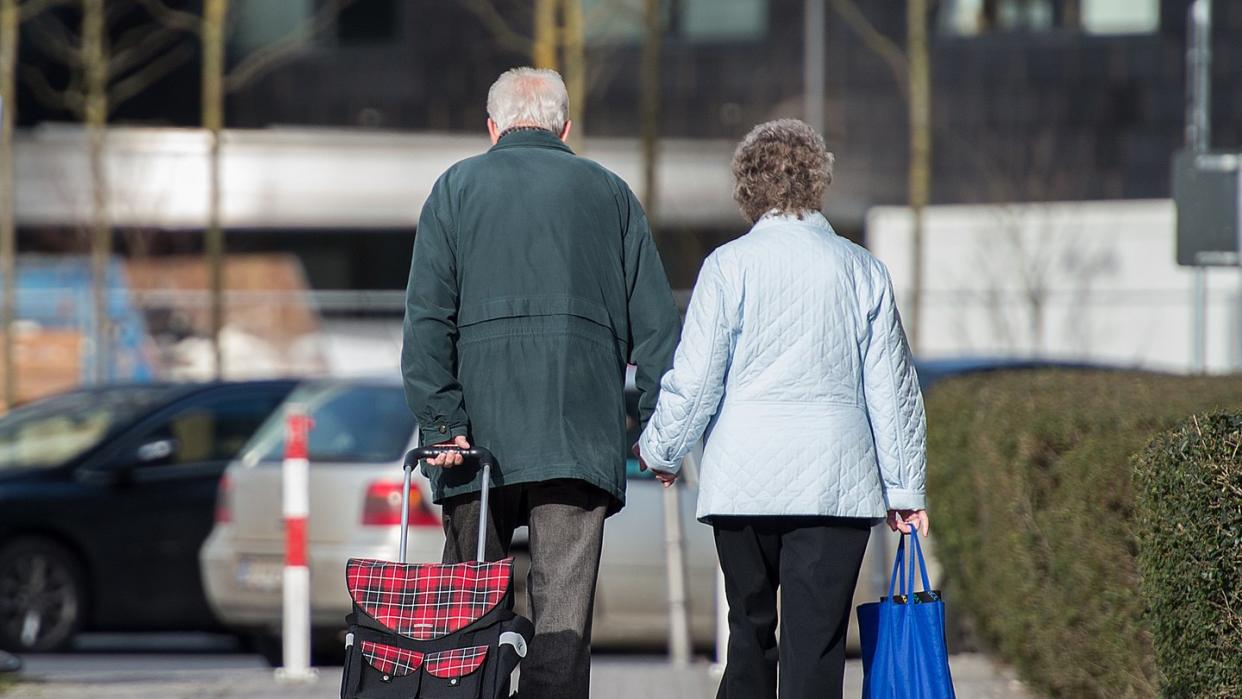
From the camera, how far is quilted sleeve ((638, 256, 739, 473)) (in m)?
4.51

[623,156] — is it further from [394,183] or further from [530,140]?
[530,140]

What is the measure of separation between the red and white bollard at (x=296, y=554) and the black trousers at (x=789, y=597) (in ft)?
10.2

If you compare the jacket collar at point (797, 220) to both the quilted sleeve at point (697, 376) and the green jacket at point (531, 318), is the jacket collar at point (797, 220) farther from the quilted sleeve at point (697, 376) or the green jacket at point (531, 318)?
the green jacket at point (531, 318)

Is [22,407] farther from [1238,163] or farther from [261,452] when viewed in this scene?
[1238,163]

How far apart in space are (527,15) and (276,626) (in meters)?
18.5

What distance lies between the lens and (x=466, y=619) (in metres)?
4.17

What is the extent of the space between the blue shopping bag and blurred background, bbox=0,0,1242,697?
240 inches

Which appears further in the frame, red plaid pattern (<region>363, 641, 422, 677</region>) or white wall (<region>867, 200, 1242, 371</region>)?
white wall (<region>867, 200, 1242, 371</region>)

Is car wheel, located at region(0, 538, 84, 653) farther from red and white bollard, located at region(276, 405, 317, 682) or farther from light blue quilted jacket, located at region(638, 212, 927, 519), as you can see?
light blue quilted jacket, located at region(638, 212, 927, 519)

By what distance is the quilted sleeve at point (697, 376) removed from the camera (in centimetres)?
451

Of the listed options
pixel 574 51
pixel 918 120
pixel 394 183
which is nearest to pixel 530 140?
pixel 574 51

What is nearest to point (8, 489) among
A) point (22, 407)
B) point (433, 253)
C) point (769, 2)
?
point (22, 407)

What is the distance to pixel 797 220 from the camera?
468cm

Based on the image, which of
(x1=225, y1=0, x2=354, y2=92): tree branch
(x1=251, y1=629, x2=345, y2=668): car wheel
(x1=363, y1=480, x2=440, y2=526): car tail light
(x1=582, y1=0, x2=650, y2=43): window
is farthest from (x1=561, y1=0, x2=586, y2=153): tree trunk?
(x1=363, y1=480, x2=440, y2=526): car tail light
